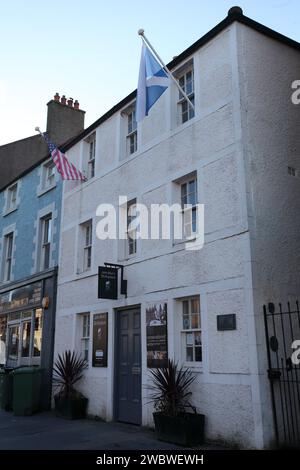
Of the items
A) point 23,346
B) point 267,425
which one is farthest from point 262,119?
point 23,346

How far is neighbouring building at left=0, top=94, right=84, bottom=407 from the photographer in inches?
579

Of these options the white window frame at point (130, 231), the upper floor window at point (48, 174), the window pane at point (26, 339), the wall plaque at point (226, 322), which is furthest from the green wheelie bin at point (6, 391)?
the wall plaque at point (226, 322)

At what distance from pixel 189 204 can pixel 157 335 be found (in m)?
2.89

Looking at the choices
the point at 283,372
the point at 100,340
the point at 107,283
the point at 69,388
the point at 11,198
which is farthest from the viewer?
the point at 11,198

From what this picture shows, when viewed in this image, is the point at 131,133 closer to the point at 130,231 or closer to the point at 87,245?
the point at 130,231

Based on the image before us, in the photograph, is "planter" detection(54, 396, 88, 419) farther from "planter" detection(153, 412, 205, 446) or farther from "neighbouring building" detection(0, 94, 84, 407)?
"planter" detection(153, 412, 205, 446)

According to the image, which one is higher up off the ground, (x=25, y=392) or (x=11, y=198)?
(x=11, y=198)

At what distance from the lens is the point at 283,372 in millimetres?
8086

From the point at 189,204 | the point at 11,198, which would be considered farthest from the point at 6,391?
the point at 11,198

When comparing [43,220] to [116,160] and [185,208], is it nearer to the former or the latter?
[116,160]

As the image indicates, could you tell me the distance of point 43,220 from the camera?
54.7 ft

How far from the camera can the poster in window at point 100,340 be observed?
11672mm

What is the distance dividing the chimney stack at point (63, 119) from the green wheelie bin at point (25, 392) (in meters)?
9.75

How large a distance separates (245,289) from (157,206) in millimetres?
3408
